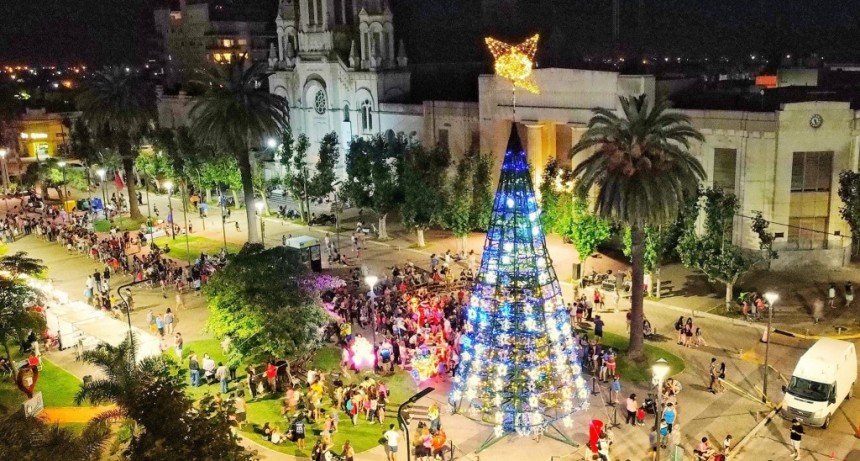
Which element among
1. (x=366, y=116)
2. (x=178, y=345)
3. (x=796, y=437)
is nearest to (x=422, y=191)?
(x=178, y=345)

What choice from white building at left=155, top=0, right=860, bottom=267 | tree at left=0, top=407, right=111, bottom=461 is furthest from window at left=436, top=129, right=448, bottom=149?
tree at left=0, top=407, right=111, bottom=461

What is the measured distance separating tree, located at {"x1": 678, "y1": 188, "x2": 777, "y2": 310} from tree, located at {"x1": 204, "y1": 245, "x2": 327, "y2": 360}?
17089 mm

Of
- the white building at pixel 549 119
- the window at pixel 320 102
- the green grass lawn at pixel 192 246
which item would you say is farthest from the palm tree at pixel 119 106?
the white building at pixel 549 119

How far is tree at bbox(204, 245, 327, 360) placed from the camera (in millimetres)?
28047

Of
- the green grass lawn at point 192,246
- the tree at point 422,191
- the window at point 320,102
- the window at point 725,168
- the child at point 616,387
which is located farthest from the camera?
the window at point 320,102

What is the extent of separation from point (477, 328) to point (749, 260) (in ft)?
53.8

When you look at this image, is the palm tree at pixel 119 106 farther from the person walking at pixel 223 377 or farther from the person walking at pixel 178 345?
the person walking at pixel 223 377

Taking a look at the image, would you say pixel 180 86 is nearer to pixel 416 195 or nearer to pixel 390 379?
pixel 416 195

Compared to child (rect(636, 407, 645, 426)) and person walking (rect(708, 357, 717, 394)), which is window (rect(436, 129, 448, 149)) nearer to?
person walking (rect(708, 357, 717, 394))

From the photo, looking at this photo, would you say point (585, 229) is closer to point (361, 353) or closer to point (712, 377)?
point (712, 377)

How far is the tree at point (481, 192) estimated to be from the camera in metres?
45.2

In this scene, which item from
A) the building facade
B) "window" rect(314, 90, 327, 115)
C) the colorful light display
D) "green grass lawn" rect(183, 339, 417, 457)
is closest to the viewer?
the colorful light display

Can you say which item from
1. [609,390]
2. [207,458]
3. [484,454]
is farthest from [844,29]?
[207,458]

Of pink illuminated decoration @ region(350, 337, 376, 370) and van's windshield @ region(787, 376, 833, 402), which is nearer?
van's windshield @ region(787, 376, 833, 402)
